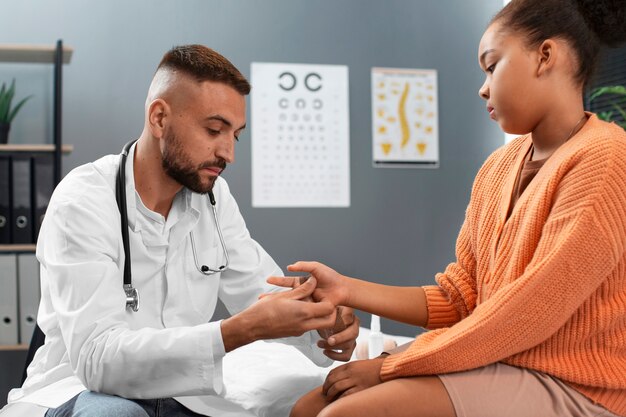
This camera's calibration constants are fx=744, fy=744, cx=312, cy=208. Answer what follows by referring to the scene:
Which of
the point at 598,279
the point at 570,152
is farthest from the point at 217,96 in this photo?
the point at 598,279

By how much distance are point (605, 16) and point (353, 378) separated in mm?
805

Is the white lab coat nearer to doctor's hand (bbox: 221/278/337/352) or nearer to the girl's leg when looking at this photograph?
doctor's hand (bbox: 221/278/337/352)

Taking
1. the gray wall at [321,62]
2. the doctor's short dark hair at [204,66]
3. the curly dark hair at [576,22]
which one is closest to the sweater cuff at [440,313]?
the curly dark hair at [576,22]

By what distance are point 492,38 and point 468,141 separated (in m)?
2.55

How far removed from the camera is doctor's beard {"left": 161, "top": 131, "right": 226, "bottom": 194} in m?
1.67

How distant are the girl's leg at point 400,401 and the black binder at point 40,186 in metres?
2.18

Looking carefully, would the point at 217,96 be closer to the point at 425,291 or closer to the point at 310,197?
the point at 425,291

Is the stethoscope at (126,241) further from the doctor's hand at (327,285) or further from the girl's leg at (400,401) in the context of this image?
the girl's leg at (400,401)

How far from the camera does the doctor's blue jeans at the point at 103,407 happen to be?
50.2 inches

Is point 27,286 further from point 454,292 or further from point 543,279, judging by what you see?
point 543,279

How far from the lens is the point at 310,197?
12.2 ft

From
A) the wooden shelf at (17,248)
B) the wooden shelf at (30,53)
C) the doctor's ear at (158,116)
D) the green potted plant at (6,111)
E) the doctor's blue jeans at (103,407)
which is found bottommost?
the doctor's blue jeans at (103,407)

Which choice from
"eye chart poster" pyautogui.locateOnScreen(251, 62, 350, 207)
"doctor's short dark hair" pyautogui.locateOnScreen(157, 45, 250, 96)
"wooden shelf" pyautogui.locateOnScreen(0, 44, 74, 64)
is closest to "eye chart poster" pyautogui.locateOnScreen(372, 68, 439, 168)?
"eye chart poster" pyautogui.locateOnScreen(251, 62, 350, 207)

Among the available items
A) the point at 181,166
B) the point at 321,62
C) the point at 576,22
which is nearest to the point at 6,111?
the point at 321,62
